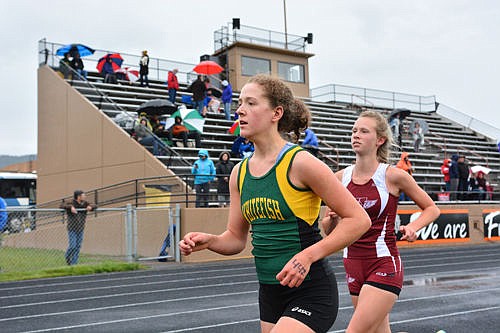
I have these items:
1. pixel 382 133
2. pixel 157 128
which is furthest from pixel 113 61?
pixel 382 133

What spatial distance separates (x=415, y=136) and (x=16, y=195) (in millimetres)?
23592

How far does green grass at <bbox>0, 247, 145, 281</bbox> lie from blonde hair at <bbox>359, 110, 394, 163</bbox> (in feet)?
30.5

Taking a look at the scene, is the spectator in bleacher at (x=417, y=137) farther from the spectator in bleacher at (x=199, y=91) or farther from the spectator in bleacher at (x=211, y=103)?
the spectator in bleacher at (x=199, y=91)

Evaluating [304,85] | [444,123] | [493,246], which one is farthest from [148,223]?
[444,123]

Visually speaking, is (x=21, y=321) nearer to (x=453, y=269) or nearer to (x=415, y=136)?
(x=453, y=269)

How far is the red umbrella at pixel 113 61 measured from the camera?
26.2 m

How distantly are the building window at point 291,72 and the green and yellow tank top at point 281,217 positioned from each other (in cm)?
Result: 3086

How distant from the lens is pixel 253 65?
3262cm

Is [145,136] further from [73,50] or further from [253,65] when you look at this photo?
[253,65]

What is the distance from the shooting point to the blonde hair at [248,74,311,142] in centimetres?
302

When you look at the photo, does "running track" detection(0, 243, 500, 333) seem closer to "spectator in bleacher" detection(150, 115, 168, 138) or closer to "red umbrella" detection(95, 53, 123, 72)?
"spectator in bleacher" detection(150, 115, 168, 138)

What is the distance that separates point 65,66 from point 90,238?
10.5 meters

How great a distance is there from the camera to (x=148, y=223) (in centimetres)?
1505

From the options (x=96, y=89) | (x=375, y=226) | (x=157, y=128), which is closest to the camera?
(x=375, y=226)
